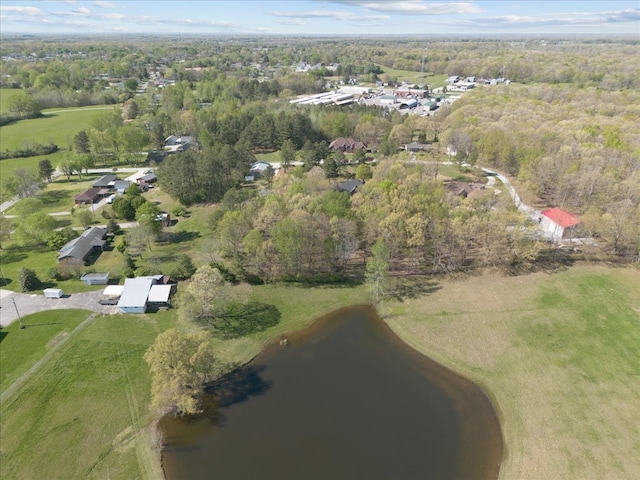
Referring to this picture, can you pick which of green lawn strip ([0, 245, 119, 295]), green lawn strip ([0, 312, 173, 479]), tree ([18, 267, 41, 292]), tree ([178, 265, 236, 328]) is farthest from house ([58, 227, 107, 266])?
tree ([178, 265, 236, 328])

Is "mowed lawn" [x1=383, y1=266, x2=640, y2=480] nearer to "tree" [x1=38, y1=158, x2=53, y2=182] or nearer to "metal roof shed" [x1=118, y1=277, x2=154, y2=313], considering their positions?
"metal roof shed" [x1=118, y1=277, x2=154, y2=313]

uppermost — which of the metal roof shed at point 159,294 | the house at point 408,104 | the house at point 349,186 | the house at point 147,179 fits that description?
the house at point 408,104

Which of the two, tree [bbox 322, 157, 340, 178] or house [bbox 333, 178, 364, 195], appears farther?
tree [bbox 322, 157, 340, 178]

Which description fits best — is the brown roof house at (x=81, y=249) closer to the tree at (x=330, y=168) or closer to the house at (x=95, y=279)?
the house at (x=95, y=279)

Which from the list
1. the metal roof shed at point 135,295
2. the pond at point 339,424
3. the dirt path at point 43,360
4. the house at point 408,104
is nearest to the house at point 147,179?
the metal roof shed at point 135,295

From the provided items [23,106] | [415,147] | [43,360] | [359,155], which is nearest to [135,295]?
[43,360]

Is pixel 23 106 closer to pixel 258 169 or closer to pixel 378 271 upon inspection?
pixel 258 169
